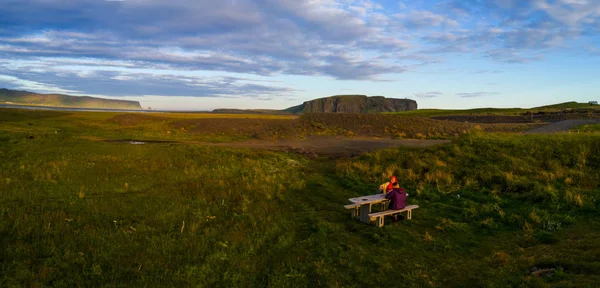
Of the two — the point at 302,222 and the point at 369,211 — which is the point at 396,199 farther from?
the point at 302,222

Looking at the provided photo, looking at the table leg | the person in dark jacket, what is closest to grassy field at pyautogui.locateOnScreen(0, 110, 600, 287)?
the table leg

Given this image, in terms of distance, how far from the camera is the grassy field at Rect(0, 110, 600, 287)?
6773mm

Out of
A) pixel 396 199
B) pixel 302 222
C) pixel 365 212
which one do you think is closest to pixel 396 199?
pixel 396 199

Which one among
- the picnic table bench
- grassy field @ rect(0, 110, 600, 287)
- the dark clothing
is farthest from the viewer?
the dark clothing

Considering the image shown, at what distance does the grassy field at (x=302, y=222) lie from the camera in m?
6.77

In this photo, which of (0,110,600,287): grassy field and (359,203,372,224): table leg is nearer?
(0,110,600,287): grassy field

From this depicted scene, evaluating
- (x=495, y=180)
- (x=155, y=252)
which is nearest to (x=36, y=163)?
(x=155, y=252)

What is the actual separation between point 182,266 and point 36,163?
14985 millimetres

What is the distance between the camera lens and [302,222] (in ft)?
34.5

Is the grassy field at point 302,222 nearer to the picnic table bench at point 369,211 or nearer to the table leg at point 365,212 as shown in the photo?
the picnic table bench at point 369,211

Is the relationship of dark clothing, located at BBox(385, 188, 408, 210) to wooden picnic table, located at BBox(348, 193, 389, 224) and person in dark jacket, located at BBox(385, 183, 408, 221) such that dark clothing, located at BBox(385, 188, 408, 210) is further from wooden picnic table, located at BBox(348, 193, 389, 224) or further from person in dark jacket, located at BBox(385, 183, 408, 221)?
wooden picnic table, located at BBox(348, 193, 389, 224)

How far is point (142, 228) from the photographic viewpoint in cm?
902

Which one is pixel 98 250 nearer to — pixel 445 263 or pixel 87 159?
pixel 445 263

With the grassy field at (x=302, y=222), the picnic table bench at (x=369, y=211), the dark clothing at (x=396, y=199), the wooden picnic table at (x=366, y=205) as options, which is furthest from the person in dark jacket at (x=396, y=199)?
the grassy field at (x=302, y=222)
